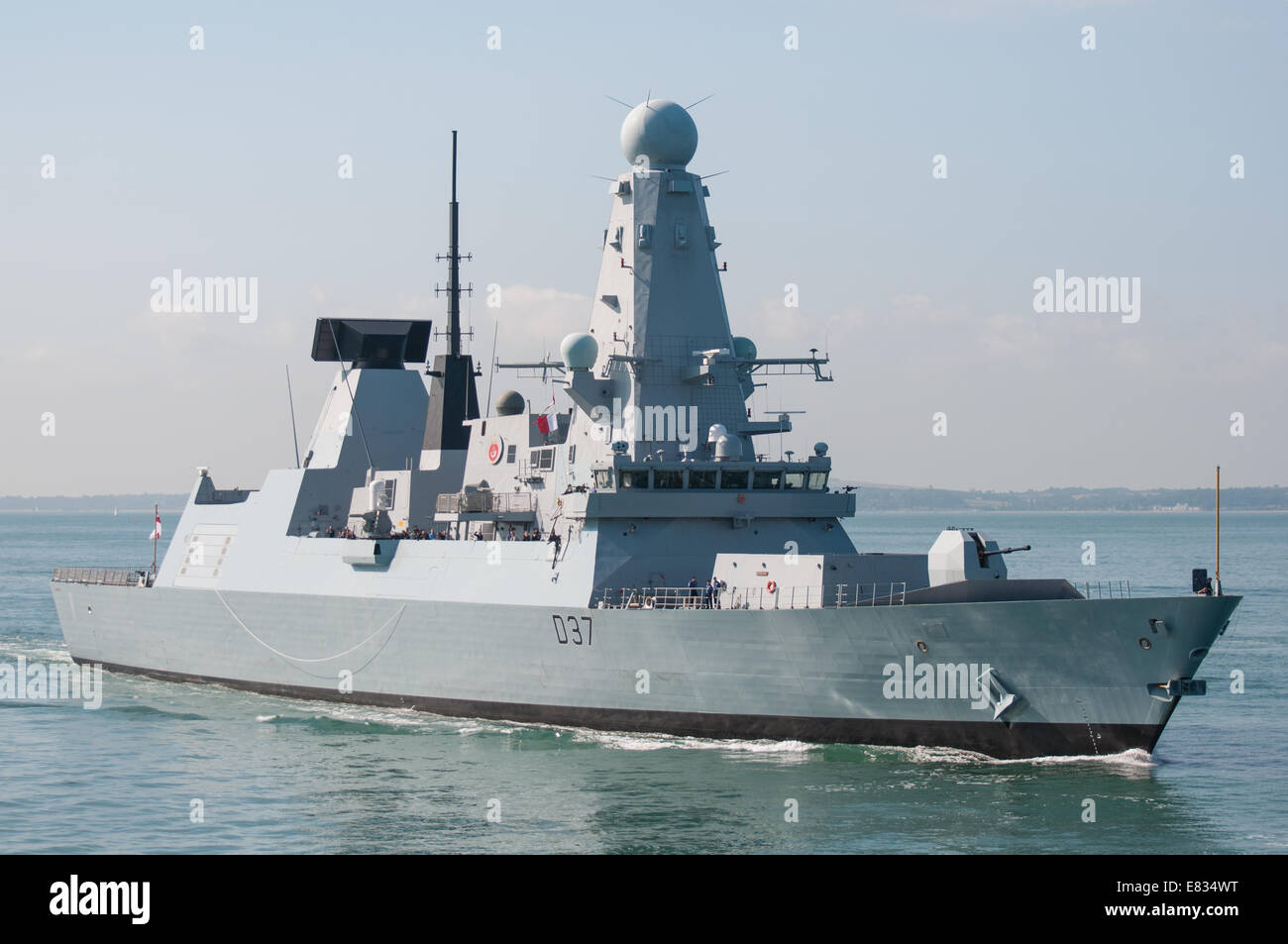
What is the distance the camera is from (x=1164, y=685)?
18.2m

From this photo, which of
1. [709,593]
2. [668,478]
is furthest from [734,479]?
[709,593]

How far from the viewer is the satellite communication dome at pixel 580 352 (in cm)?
2361

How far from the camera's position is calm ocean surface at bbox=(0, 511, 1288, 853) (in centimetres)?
1638

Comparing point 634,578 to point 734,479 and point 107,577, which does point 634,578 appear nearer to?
point 734,479

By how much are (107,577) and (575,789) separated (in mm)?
18869

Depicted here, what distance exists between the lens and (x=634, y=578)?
71.9ft

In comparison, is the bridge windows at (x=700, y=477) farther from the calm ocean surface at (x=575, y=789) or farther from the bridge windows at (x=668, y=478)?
the calm ocean surface at (x=575, y=789)

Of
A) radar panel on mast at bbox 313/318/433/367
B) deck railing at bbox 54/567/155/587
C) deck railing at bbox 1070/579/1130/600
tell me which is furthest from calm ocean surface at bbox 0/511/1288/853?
radar panel on mast at bbox 313/318/433/367

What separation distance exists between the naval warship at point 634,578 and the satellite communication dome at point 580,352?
5cm

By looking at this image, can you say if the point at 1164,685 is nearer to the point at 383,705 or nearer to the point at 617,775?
the point at 617,775

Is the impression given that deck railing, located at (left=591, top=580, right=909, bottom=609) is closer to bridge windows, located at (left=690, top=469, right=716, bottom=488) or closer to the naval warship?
the naval warship

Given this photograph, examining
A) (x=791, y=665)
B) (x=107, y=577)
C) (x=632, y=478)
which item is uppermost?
(x=632, y=478)

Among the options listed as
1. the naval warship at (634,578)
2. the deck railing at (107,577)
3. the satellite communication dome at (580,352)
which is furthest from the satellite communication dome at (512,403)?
the deck railing at (107,577)
